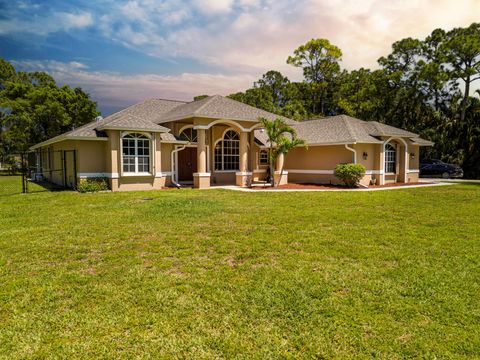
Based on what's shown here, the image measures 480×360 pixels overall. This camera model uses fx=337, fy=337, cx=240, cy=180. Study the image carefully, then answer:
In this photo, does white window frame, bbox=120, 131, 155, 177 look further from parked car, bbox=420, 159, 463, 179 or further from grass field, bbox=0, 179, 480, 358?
parked car, bbox=420, 159, 463, 179

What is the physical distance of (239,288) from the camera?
4.83 m

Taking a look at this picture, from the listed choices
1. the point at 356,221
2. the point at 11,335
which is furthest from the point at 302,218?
the point at 11,335

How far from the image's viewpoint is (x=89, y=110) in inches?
1554

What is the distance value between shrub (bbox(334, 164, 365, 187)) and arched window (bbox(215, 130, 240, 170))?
6.67m

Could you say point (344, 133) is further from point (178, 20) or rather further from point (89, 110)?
point (89, 110)

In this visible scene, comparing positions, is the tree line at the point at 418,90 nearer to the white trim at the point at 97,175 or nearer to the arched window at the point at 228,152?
the arched window at the point at 228,152

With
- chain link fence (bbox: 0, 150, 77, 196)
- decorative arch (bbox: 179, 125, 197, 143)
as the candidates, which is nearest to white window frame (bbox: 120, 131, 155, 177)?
chain link fence (bbox: 0, 150, 77, 196)

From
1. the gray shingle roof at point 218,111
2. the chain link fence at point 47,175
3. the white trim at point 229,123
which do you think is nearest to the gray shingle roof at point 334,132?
the gray shingle roof at point 218,111

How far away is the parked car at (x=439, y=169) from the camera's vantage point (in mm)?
30172

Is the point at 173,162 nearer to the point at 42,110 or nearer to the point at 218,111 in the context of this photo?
the point at 218,111

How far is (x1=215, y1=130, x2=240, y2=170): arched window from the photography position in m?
21.9

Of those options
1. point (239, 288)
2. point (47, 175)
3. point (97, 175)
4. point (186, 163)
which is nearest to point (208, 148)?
point (186, 163)

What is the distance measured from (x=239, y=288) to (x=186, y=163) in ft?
59.2

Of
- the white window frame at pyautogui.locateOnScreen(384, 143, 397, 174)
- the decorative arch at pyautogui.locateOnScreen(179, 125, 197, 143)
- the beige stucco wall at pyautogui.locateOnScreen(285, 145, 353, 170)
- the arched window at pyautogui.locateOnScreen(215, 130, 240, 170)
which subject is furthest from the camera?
the white window frame at pyautogui.locateOnScreen(384, 143, 397, 174)
